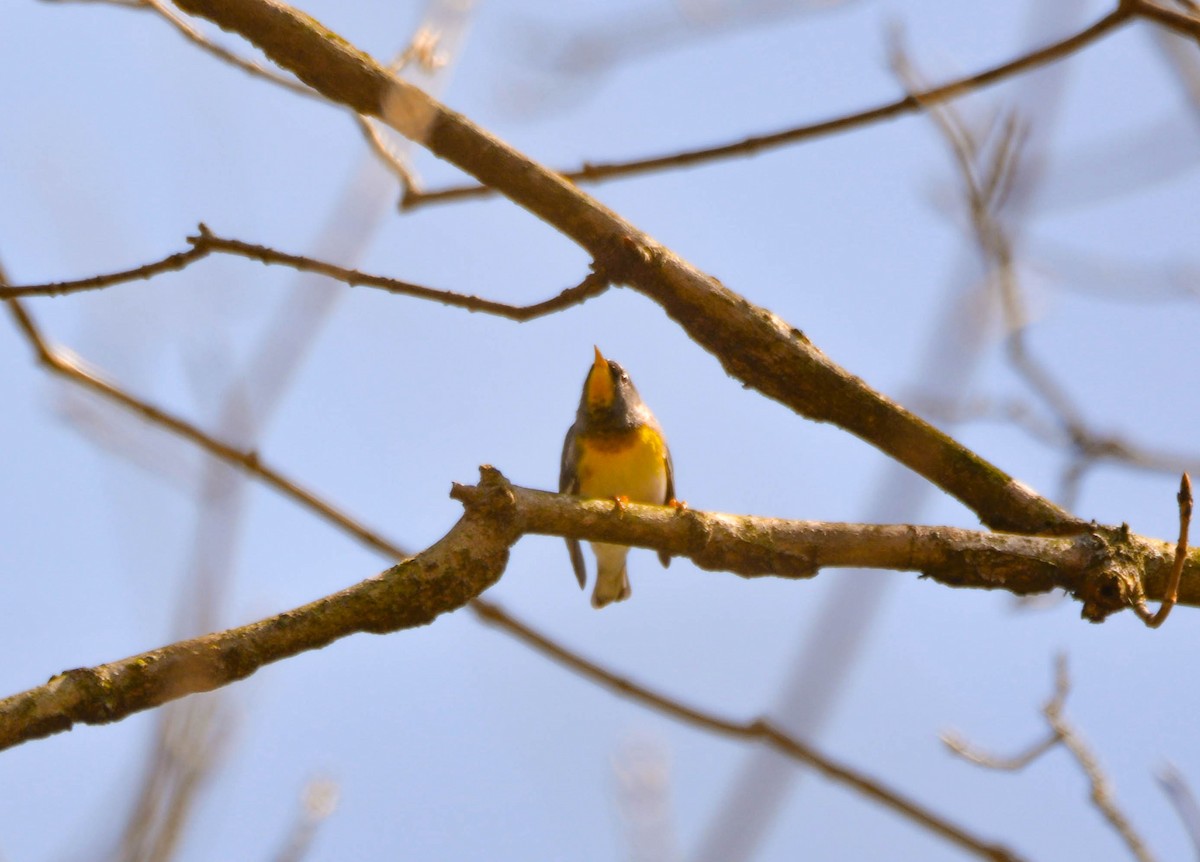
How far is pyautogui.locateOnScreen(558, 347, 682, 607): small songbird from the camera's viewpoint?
20.2 ft

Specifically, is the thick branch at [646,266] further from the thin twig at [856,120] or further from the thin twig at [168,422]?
the thin twig at [168,422]

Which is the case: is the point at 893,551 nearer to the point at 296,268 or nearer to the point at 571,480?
the point at 296,268

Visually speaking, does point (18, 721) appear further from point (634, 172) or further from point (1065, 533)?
point (1065, 533)

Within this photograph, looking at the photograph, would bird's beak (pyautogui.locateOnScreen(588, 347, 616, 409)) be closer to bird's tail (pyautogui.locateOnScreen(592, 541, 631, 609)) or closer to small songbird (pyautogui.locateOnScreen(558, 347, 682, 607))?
small songbird (pyautogui.locateOnScreen(558, 347, 682, 607))

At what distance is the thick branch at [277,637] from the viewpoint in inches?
82.1

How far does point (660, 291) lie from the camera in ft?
10.1

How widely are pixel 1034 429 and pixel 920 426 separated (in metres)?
1.45

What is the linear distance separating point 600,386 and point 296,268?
3806 mm

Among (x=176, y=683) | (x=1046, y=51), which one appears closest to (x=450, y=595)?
(x=176, y=683)

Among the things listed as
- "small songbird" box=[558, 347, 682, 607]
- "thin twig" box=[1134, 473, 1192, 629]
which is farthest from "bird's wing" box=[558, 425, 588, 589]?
"thin twig" box=[1134, 473, 1192, 629]

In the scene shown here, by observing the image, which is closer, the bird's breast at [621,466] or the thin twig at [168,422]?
the thin twig at [168,422]

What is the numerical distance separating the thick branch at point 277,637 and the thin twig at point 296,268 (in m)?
0.51

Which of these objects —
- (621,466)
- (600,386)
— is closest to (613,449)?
(621,466)

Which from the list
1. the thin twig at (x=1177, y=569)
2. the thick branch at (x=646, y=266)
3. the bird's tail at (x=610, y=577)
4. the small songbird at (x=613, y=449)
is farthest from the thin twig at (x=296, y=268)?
the bird's tail at (x=610, y=577)
